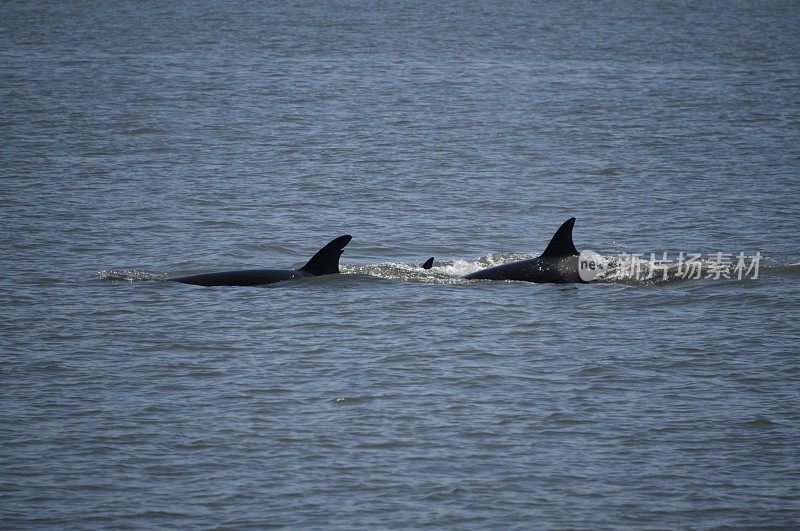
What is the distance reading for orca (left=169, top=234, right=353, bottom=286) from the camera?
20953 mm

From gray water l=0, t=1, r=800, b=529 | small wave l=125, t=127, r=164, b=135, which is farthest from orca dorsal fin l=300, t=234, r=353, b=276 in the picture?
small wave l=125, t=127, r=164, b=135

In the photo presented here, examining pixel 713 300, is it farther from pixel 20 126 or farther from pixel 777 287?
pixel 20 126

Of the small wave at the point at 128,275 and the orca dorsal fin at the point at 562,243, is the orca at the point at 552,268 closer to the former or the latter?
the orca dorsal fin at the point at 562,243

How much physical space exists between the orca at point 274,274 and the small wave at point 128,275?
527mm

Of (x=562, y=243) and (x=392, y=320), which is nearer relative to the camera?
(x=392, y=320)

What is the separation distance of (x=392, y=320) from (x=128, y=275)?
208 inches

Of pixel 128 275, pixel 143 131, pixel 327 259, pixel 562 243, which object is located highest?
pixel 143 131

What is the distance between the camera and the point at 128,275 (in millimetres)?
21719

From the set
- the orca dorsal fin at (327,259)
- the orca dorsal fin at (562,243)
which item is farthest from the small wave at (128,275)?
the orca dorsal fin at (562,243)

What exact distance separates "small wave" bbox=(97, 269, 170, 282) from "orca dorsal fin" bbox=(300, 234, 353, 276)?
2515 mm

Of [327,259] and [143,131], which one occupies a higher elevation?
[143,131]

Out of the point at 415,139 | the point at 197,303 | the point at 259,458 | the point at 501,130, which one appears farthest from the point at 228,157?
the point at 259,458

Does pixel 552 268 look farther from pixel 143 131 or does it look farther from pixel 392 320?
Result: pixel 143 131

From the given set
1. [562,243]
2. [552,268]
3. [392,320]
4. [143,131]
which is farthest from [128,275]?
[143,131]
